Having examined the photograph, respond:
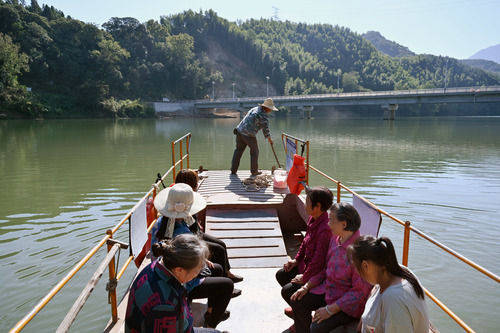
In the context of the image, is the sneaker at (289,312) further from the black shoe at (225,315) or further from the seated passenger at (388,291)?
the seated passenger at (388,291)

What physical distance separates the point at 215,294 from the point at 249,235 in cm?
221

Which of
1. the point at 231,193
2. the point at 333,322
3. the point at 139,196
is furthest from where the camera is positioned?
the point at 139,196

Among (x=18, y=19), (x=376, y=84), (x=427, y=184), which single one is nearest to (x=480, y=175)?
(x=427, y=184)

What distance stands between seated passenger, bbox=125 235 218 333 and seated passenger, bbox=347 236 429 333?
956 millimetres

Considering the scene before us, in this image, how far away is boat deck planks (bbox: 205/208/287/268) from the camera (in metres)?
4.65

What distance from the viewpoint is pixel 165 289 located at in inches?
70.9

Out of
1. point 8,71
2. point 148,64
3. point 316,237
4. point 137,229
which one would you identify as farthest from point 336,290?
point 148,64

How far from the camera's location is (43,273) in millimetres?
5574

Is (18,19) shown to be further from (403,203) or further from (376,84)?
(376,84)

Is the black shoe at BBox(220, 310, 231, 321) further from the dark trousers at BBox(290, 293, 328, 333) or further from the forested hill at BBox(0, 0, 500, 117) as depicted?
the forested hill at BBox(0, 0, 500, 117)

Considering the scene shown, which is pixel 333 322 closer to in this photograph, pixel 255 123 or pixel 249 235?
pixel 249 235

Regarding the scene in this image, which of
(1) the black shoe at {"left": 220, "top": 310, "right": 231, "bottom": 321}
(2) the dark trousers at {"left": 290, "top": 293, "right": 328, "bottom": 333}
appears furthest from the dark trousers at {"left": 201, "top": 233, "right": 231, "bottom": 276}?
(2) the dark trousers at {"left": 290, "top": 293, "right": 328, "bottom": 333}

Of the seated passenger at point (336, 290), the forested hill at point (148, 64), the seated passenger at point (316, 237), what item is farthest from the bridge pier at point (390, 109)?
the seated passenger at point (336, 290)

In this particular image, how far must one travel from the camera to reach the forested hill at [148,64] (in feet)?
202
